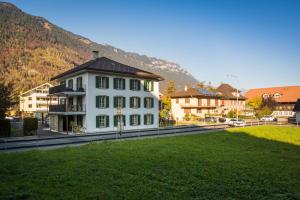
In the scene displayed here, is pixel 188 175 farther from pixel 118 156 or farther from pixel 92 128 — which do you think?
pixel 92 128

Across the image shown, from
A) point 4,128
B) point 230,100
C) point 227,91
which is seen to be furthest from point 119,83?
point 227,91

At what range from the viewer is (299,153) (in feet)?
65.0

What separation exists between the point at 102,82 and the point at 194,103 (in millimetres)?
38036

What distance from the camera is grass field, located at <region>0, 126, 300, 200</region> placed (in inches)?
403

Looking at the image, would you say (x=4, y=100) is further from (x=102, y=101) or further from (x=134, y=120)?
(x=134, y=120)

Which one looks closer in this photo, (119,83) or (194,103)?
(119,83)

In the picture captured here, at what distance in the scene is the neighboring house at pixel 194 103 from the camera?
235ft

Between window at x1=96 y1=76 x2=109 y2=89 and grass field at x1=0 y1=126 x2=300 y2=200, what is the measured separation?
66.5 feet

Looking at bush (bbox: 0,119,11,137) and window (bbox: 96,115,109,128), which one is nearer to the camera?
bush (bbox: 0,119,11,137)

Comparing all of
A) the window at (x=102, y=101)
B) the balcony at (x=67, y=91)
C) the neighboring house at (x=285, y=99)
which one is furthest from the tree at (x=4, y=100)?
the neighboring house at (x=285, y=99)

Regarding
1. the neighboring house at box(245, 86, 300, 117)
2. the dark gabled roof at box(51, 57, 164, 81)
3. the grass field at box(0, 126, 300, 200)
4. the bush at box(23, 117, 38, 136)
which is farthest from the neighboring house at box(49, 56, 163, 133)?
the neighboring house at box(245, 86, 300, 117)

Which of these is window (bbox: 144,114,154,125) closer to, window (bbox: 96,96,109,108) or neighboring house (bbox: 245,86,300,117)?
window (bbox: 96,96,109,108)

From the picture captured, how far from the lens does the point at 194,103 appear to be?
71438mm

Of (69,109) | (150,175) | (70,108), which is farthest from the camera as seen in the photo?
(70,108)
